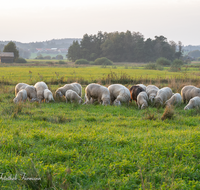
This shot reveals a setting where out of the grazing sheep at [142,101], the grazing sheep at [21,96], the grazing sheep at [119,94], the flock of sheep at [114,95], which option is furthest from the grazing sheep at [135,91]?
the grazing sheep at [21,96]

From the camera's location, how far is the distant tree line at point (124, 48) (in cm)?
8075

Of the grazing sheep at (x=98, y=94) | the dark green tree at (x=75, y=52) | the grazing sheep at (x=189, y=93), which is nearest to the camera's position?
the grazing sheep at (x=98, y=94)

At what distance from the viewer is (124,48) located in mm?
86188

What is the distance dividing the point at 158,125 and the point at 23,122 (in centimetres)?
499

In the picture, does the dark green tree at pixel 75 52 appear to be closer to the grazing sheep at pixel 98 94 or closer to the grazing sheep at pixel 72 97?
the grazing sheep at pixel 98 94

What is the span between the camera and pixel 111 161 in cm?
480

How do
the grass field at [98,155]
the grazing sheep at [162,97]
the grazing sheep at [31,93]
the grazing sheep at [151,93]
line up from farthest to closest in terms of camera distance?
the grazing sheep at [31,93] < the grazing sheep at [151,93] < the grazing sheep at [162,97] < the grass field at [98,155]

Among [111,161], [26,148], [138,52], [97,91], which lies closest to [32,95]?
[97,91]

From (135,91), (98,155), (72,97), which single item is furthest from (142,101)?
(98,155)

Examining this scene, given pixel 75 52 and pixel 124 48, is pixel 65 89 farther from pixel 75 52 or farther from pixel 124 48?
pixel 124 48

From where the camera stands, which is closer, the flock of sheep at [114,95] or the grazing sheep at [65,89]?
the flock of sheep at [114,95]

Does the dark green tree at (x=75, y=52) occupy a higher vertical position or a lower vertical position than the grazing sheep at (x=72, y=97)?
higher

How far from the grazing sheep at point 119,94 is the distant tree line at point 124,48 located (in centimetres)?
7099

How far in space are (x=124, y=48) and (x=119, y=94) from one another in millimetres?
77276
